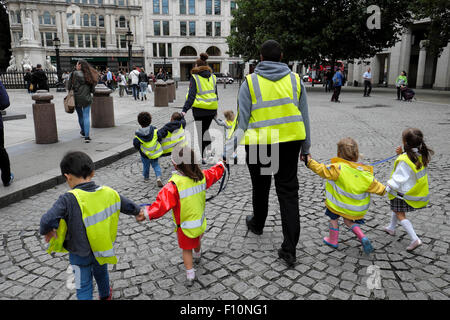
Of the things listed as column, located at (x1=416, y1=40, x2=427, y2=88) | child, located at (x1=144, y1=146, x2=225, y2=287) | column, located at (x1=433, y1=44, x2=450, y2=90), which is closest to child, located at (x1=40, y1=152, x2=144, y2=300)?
child, located at (x1=144, y1=146, x2=225, y2=287)

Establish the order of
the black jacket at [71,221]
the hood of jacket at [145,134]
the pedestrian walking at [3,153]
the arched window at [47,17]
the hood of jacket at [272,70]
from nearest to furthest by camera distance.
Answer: the black jacket at [71,221]
the hood of jacket at [272,70]
the pedestrian walking at [3,153]
the hood of jacket at [145,134]
the arched window at [47,17]

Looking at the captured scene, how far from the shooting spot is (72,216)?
2.37 metres

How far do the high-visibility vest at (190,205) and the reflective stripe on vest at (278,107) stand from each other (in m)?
0.79

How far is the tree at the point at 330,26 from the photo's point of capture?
25188mm

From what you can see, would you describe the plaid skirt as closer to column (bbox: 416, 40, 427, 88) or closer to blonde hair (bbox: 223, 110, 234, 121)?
blonde hair (bbox: 223, 110, 234, 121)

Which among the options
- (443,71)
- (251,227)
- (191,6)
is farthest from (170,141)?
(191,6)

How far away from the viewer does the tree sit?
25188 millimetres

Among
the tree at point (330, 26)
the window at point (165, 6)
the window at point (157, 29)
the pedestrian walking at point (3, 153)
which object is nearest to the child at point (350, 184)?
the pedestrian walking at point (3, 153)

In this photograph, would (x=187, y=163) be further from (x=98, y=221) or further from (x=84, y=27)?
(x=84, y=27)

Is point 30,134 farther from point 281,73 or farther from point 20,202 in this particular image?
point 281,73

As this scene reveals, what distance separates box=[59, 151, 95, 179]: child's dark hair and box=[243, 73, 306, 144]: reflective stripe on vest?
1512 millimetres

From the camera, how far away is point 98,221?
246 centimetres

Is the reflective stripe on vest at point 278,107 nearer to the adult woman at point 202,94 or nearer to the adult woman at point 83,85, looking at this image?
the adult woman at point 202,94

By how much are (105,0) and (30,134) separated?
6333cm
